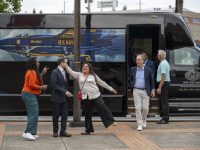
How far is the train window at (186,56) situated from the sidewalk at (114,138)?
6.68ft

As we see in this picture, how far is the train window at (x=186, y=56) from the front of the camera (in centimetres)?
1470

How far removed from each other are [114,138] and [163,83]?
9.09ft

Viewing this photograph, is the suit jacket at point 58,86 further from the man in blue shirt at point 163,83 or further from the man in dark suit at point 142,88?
the man in blue shirt at point 163,83

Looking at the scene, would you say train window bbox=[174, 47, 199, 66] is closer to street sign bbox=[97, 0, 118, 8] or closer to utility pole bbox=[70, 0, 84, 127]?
utility pole bbox=[70, 0, 84, 127]

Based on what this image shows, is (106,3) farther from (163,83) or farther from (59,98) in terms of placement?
(59,98)

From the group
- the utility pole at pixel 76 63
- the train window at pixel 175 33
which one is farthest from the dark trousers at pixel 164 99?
the utility pole at pixel 76 63

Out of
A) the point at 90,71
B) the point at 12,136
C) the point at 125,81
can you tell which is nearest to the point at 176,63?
the point at 125,81

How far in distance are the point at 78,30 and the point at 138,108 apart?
2222mm

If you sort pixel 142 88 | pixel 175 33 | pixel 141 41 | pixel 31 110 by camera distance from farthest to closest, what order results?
pixel 141 41
pixel 175 33
pixel 142 88
pixel 31 110

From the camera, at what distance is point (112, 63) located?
1454cm

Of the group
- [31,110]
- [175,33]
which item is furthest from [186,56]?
[31,110]

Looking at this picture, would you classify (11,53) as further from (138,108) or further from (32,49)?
(138,108)

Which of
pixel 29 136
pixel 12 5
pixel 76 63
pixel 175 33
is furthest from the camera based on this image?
pixel 12 5

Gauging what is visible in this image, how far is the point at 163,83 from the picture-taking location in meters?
13.4
